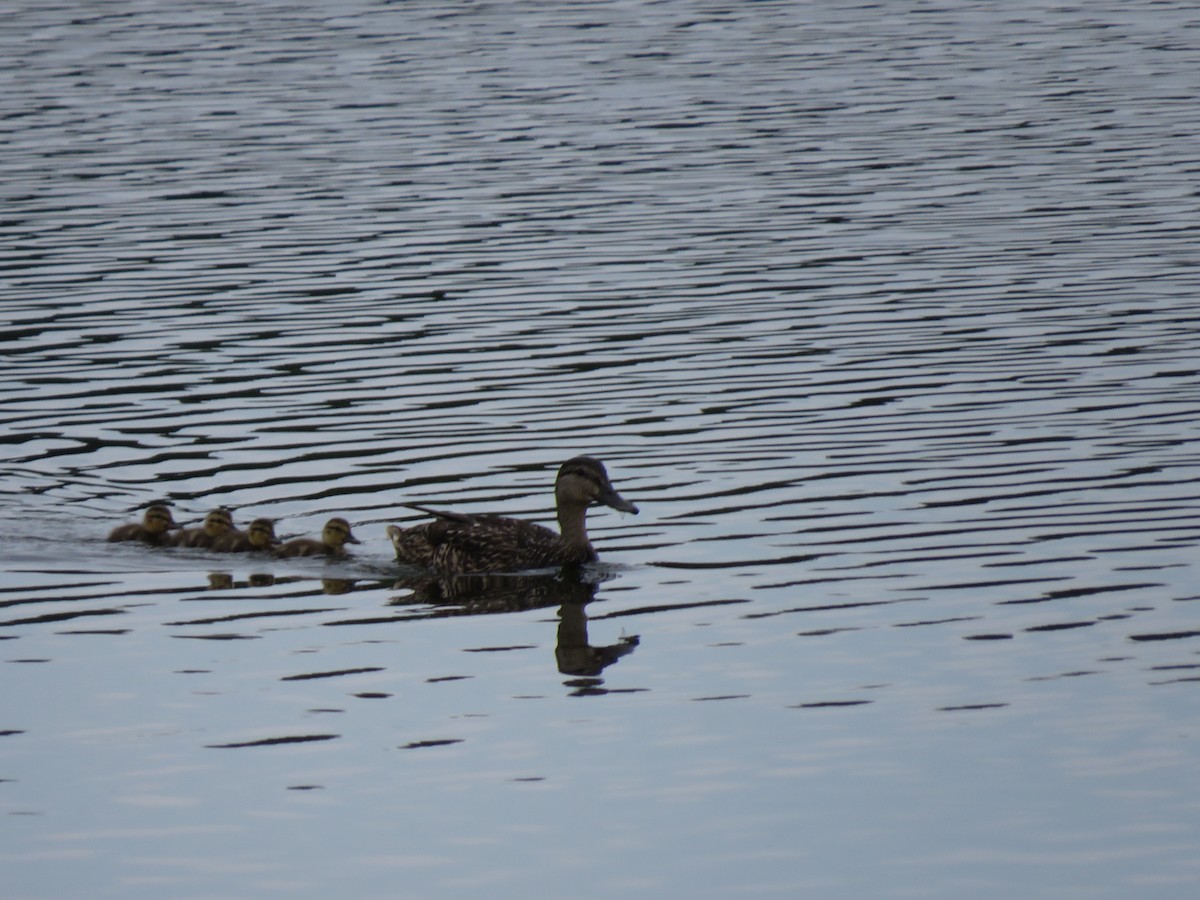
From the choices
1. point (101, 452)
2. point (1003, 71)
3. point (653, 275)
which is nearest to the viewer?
point (101, 452)

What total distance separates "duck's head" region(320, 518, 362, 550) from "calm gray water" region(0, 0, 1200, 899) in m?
0.31

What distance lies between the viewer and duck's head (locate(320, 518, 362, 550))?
1622 cm

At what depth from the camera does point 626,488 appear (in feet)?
58.7

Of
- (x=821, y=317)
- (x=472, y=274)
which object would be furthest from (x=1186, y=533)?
(x=472, y=274)

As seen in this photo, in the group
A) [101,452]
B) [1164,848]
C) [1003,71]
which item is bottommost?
[1164,848]

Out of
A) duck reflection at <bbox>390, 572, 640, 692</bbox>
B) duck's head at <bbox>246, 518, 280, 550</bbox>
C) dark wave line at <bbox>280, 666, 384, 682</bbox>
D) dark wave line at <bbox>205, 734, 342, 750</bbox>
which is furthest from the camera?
duck's head at <bbox>246, 518, 280, 550</bbox>

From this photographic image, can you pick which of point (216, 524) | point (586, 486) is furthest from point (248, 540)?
point (586, 486)

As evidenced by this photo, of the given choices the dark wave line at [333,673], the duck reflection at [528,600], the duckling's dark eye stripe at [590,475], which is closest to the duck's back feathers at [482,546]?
the duck reflection at [528,600]

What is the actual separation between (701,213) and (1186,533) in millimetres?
16222

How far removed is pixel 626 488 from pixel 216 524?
3395 mm

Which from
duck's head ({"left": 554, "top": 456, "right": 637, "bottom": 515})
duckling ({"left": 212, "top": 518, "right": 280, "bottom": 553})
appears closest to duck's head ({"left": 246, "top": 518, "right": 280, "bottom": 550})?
duckling ({"left": 212, "top": 518, "right": 280, "bottom": 553})

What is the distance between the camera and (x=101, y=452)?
1958 cm

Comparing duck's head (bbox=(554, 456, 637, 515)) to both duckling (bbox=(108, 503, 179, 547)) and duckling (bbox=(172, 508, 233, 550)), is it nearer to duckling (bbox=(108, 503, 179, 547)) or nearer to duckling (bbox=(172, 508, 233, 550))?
duckling (bbox=(172, 508, 233, 550))

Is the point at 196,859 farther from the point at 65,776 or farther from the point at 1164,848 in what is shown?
the point at 1164,848
